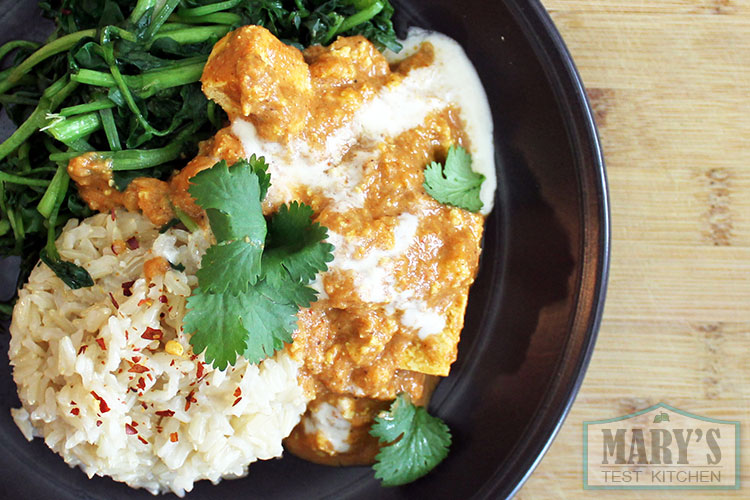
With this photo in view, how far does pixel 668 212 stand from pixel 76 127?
8.95 ft

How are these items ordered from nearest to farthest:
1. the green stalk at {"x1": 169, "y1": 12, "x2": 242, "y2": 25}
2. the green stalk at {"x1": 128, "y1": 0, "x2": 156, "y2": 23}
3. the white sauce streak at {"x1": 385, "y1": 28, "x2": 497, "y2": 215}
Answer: the green stalk at {"x1": 128, "y1": 0, "x2": 156, "y2": 23}
the green stalk at {"x1": 169, "y1": 12, "x2": 242, "y2": 25}
the white sauce streak at {"x1": 385, "y1": 28, "x2": 497, "y2": 215}

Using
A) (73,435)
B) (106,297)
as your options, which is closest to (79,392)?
(73,435)

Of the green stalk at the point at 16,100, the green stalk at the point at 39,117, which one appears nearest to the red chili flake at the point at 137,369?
the green stalk at the point at 39,117

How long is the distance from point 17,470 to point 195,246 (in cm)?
151

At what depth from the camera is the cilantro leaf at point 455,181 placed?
8.77 feet

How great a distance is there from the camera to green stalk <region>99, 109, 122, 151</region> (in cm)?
260

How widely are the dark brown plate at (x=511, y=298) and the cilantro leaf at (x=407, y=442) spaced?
95 mm

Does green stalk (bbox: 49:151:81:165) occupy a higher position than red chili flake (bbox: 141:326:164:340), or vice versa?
green stalk (bbox: 49:151:81:165)

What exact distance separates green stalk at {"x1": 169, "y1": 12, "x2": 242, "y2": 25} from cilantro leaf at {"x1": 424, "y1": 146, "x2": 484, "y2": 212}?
3.46ft

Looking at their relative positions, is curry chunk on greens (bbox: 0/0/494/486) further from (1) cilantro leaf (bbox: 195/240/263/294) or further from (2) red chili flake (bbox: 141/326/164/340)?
(2) red chili flake (bbox: 141/326/164/340)

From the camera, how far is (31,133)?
8.71 ft

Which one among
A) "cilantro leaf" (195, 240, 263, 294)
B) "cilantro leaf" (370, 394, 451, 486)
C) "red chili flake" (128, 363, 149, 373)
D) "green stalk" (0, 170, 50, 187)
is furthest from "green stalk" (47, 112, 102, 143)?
"cilantro leaf" (370, 394, 451, 486)

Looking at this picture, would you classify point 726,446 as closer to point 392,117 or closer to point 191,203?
point 392,117

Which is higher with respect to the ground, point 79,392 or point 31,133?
point 31,133
